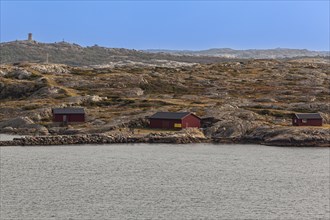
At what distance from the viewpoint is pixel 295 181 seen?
73250 mm

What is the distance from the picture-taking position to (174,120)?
113312 millimetres

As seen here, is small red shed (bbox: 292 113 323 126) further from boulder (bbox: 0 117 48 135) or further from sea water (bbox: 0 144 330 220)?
boulder (bbox: 0 117 48 135)

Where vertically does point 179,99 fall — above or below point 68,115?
above

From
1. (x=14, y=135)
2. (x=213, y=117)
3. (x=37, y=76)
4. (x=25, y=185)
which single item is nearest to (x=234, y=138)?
(x=213, y=117)

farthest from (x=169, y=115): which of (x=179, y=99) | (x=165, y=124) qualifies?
(x=179, y=99)

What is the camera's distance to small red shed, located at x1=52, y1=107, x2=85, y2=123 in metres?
119

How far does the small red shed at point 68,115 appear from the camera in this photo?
119 m

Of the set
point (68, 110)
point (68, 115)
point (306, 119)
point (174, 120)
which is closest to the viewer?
point (306, 119)

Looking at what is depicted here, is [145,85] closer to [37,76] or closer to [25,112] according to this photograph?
[37,76]

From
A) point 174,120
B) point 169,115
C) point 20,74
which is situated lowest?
point 174,120

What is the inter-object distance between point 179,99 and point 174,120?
27177 mm

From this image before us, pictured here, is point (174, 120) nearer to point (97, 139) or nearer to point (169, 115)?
point (169, 115)

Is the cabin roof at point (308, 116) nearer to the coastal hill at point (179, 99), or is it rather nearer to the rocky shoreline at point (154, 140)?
the coastal hill at point (179, 99)

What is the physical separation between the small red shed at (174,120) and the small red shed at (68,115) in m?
14.0
